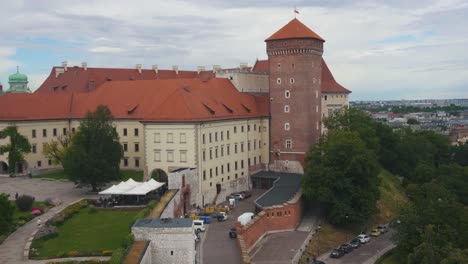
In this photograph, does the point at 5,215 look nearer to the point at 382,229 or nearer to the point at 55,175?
the point at 55,175

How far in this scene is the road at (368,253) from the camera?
4894cm

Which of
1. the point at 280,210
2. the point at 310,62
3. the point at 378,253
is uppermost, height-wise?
the point at 310,62

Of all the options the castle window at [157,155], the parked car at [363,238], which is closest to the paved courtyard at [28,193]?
the castle window at [157,155]

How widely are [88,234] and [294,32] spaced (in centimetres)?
3715

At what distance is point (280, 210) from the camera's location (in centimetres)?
5228

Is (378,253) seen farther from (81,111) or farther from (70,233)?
(81,111)

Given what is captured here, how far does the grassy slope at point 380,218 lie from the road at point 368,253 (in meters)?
1.54

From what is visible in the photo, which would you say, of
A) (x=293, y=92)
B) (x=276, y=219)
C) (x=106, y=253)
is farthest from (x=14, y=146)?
(x=106, y=253)

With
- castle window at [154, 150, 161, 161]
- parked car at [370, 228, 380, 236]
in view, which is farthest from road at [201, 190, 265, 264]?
parked car at [370, 228, 380, 236]

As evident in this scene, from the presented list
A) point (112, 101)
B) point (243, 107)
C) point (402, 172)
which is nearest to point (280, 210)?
point (243, 107)

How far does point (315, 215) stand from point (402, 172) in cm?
3465

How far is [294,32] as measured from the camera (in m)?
67.0

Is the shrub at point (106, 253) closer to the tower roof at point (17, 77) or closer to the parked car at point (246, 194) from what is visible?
the parked car at point (246, 194)

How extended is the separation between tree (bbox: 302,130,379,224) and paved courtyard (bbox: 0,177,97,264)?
22.9 metres
